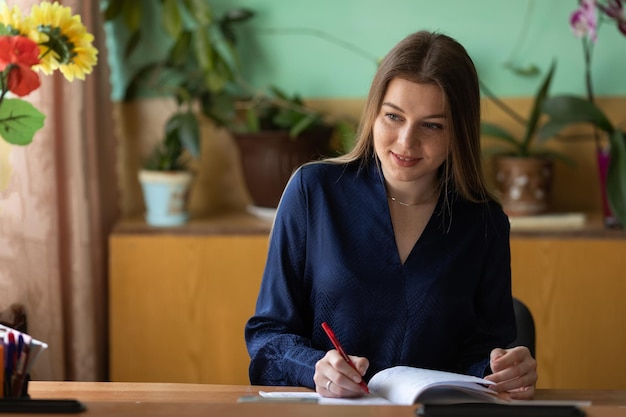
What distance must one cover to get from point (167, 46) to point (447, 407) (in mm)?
2110

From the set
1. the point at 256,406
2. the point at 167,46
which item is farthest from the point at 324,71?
the point at 256,406

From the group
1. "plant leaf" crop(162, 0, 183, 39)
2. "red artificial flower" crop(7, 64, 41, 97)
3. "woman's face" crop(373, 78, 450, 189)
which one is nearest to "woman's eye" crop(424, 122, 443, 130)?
"woman's face" crop(373, 78, 450, 189)

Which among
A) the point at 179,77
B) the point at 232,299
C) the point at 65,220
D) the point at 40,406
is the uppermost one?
the point at 179,77

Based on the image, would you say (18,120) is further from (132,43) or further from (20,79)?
(132,43)

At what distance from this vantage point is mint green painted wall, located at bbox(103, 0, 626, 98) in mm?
3010

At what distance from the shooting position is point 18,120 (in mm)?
1447

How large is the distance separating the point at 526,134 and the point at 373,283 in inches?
51.8

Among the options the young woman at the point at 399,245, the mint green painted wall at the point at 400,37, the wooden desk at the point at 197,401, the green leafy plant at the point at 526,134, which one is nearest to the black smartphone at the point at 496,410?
the wooden desk at the point at 197,401

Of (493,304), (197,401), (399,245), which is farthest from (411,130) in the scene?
(197,401)

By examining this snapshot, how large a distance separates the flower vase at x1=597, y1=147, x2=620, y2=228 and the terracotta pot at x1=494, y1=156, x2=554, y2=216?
15cm

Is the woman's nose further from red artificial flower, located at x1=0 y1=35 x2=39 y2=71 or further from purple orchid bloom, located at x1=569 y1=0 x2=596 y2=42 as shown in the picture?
purple orchid bloom, located at x1=569 y1=0 x2=596 y2=42

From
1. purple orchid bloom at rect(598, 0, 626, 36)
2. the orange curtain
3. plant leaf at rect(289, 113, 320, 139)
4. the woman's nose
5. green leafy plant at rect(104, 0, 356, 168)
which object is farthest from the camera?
green leafy plant at rect(104, 0, 356, 168)

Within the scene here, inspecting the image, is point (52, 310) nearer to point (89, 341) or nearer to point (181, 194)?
point (89, 341)

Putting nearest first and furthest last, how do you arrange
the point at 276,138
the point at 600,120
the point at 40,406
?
the point at 40,406 < the point at 600,120 < the point at 276,138
